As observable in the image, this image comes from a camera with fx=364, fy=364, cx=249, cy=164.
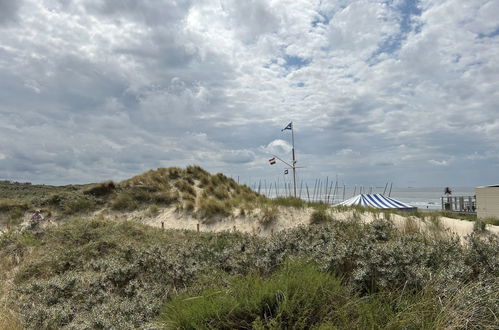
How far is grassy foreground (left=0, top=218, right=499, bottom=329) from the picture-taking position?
323 centimetres

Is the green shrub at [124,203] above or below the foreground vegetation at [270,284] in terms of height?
above

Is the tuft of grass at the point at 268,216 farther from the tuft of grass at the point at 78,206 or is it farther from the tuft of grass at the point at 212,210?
the tuft of grass at the point at 78,206

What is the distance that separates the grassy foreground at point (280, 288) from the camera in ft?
10.6

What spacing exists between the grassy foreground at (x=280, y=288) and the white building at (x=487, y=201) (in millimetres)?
24305

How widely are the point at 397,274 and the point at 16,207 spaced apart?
1882 cm

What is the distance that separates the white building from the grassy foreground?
79.7 ft

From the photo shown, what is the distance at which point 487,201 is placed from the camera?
88.7 feet

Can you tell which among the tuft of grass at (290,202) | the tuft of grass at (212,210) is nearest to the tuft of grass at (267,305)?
the tuft of grass at (290,202)

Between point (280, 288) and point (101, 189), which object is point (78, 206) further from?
point (280, 288)

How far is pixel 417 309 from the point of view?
128 inches

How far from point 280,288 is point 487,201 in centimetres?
2938

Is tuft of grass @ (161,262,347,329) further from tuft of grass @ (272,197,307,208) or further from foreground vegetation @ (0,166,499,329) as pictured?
tuft of grass @ (272,197,307,208)

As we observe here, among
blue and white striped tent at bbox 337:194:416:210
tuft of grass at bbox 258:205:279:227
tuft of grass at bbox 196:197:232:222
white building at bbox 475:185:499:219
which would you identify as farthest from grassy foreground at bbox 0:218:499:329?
white building at bbox 475:185:499:219

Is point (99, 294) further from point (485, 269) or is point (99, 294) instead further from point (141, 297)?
point (485, 269)
